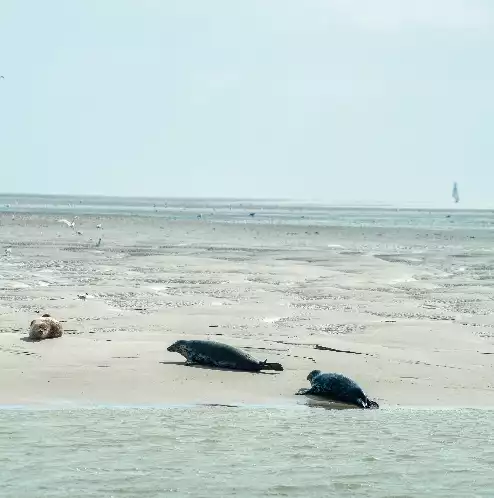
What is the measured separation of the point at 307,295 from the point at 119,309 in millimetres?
4850

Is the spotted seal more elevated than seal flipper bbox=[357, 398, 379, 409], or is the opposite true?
the spotted seal

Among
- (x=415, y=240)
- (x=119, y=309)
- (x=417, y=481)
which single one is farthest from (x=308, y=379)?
(x=415, y=240)

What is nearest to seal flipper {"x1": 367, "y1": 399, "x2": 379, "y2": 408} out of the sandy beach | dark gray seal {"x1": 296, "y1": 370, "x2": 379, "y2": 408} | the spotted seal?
dark gray seal {"x1": 296, "y1": 370, "x2": 379, "y2": 408}

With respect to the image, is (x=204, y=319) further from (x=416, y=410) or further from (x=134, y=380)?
(x=416, y=410)

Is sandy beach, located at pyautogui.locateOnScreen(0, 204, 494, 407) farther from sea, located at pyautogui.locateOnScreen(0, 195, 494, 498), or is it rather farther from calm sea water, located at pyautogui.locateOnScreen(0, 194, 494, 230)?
calm sea water, located at pyautogui.locateOnScreen(0, 194, 494, 230)

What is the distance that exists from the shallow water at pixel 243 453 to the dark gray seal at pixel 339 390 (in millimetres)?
357

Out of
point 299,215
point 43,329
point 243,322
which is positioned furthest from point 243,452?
point 299,215

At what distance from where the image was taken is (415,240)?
44.1m

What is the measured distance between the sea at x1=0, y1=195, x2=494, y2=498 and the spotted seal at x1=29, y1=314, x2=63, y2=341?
341 cm

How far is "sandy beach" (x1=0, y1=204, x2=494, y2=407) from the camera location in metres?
10.3

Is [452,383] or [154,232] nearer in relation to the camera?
[452,383]

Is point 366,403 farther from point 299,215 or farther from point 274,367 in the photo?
point 299,215

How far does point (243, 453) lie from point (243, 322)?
305 inches

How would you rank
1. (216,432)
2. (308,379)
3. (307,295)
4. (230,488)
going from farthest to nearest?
1. (307,295)
2. (308,379)
3. (216,432)
4. (230,488)
